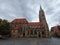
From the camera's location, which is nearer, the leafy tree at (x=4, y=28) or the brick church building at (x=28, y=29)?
the leafy tree at (x=4, y=28)

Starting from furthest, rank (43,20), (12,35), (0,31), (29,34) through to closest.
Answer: (43,20) → (29,34) → (12,35) → (0,31)

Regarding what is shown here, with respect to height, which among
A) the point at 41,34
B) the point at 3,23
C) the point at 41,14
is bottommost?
the point at 41,34

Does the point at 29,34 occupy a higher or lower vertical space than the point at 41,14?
lower

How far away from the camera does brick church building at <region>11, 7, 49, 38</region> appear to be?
142 m

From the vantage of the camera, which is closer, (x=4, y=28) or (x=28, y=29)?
(x=4, y=28)

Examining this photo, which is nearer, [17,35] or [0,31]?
[0,31]

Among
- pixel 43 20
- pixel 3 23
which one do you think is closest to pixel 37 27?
pixel 43 20

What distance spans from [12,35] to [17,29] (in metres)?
9.84

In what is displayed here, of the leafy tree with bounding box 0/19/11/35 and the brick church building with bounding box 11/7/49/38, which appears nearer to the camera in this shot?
the leafy tree with bounding box 0/19/11/35

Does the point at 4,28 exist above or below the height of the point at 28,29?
above

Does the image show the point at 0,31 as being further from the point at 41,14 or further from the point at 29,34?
the point at 41,14

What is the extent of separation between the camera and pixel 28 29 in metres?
150

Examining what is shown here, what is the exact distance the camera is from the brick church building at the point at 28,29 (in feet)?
464

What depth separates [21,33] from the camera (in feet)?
463
